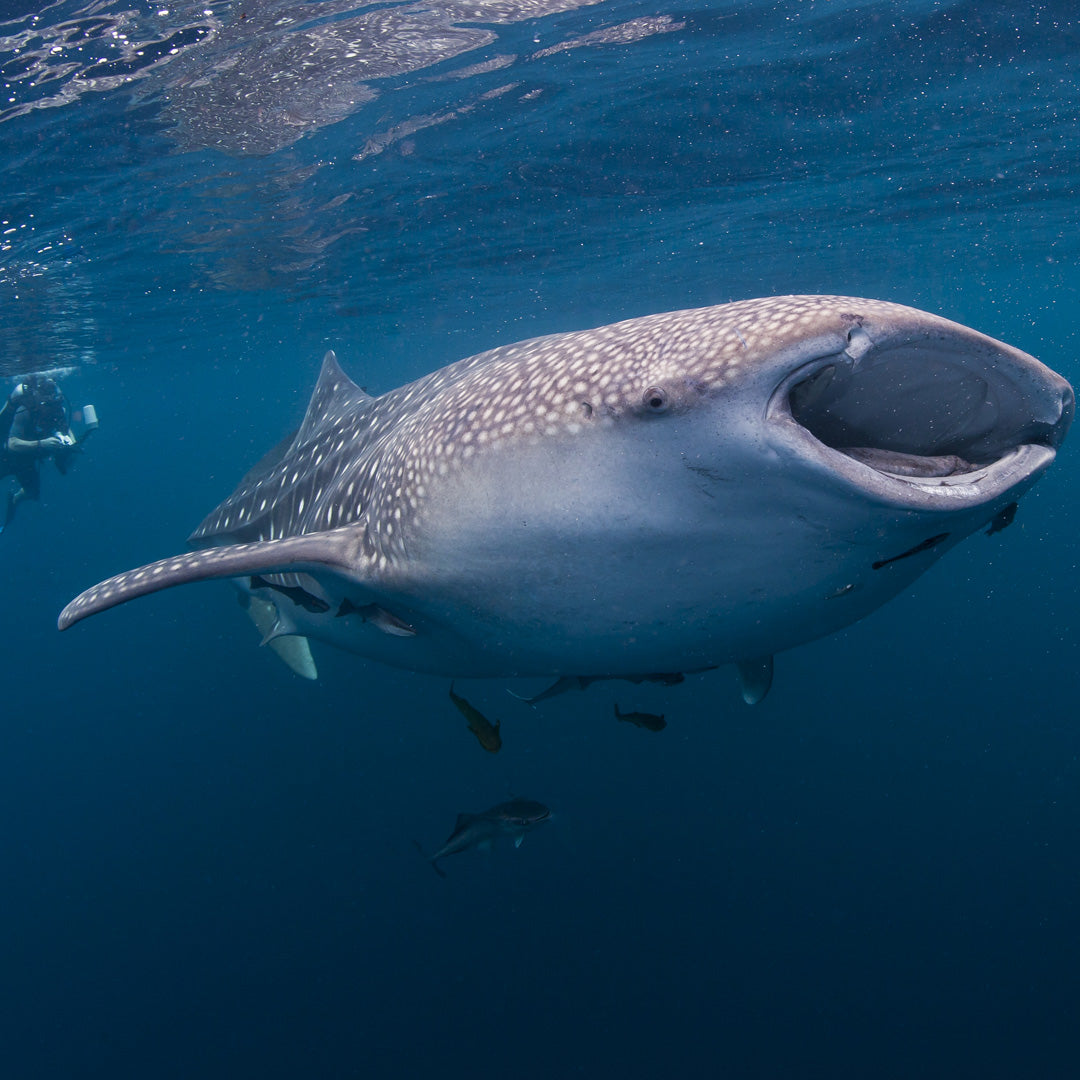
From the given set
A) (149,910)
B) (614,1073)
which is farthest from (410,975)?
(149,910)

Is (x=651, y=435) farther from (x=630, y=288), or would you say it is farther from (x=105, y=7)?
(x=630, y=288)

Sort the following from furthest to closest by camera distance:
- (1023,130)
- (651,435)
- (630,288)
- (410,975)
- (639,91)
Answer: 1. (630,288)
2. (1023,130)
3. (639,91)
4. (410,975)
5. (651,435)

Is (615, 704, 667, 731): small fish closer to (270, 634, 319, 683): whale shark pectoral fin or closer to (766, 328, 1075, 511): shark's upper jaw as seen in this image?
(766, 328, 1075, 511): shark's upper jaw

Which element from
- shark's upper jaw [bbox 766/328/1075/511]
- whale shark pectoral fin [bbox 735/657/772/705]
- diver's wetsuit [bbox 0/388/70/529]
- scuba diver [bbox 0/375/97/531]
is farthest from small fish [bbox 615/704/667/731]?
diver's wetsuit [bbox 0/388/70/529]

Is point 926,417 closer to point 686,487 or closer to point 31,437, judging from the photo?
point 686,487

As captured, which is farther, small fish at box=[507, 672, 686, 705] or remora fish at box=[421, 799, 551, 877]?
remora fish at box=[421, 799, 551, 877]

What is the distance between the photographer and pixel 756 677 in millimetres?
3734

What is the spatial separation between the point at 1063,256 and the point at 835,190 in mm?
18557

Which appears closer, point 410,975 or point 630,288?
point 410,975

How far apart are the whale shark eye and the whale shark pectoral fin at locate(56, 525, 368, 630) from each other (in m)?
1.72

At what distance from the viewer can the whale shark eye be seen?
1.98 m

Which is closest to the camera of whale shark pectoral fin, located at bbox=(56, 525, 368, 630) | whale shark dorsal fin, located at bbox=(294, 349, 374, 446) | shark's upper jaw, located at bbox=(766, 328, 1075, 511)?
shark's upper jaw, located at bbox=(766, 328, 1075, 511)

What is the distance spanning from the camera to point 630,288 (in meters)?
27.4

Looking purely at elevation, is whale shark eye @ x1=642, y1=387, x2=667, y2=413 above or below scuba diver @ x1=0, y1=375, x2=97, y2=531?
above
